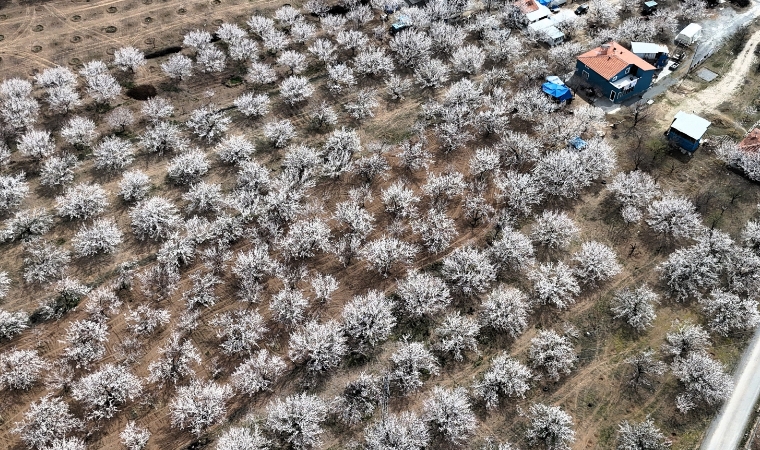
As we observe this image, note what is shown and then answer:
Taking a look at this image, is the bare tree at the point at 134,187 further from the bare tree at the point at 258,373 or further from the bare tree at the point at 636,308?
the bare tree at the point at 636,308

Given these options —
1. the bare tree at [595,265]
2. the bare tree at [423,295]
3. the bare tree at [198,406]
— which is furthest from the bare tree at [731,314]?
the bare tree at [198,406]

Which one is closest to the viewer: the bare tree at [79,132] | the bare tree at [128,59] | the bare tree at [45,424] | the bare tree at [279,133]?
the bare tree at [45,424]

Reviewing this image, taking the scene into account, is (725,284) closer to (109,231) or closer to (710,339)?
(710,339)

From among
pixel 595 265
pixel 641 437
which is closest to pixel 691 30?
pixel 595 265

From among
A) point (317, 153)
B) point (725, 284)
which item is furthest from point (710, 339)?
point (317, 153)

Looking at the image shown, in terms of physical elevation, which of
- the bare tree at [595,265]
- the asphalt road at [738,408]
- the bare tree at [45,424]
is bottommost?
the asphalt road at [738,408]
